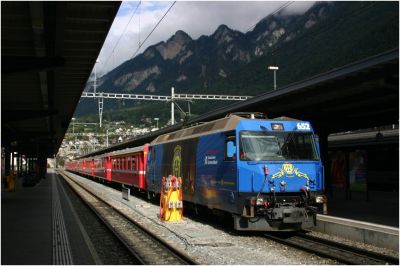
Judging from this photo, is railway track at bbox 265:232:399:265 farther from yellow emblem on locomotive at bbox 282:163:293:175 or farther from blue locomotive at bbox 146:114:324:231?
yellow emblem on locomotive at bbox 282:163:293:175

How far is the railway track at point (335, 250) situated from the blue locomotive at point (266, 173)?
428 mm

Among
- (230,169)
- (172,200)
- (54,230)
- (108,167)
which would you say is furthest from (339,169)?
(108,167)

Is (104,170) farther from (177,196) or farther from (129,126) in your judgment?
(129,126)

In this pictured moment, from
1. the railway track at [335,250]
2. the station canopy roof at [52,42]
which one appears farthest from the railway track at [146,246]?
the station canopy roof at [52,42]

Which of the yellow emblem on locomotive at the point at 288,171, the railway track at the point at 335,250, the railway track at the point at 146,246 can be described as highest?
the yellow emblem on locomotive at the point at 288,171

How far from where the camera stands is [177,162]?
18938mm

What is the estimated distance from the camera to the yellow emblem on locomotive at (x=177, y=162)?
18525 mm

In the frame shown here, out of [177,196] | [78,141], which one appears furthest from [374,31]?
[177,196]

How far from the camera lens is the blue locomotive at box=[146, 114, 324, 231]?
1270cm

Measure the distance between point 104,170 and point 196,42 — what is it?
15500cm

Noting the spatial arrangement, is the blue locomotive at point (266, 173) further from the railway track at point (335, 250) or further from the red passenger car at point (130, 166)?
the red passenger car at point (130, 166)

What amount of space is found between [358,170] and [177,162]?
7.00 meters

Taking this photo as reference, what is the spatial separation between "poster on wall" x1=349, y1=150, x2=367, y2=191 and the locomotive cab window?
803 cm

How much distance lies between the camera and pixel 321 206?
43.2 ft
